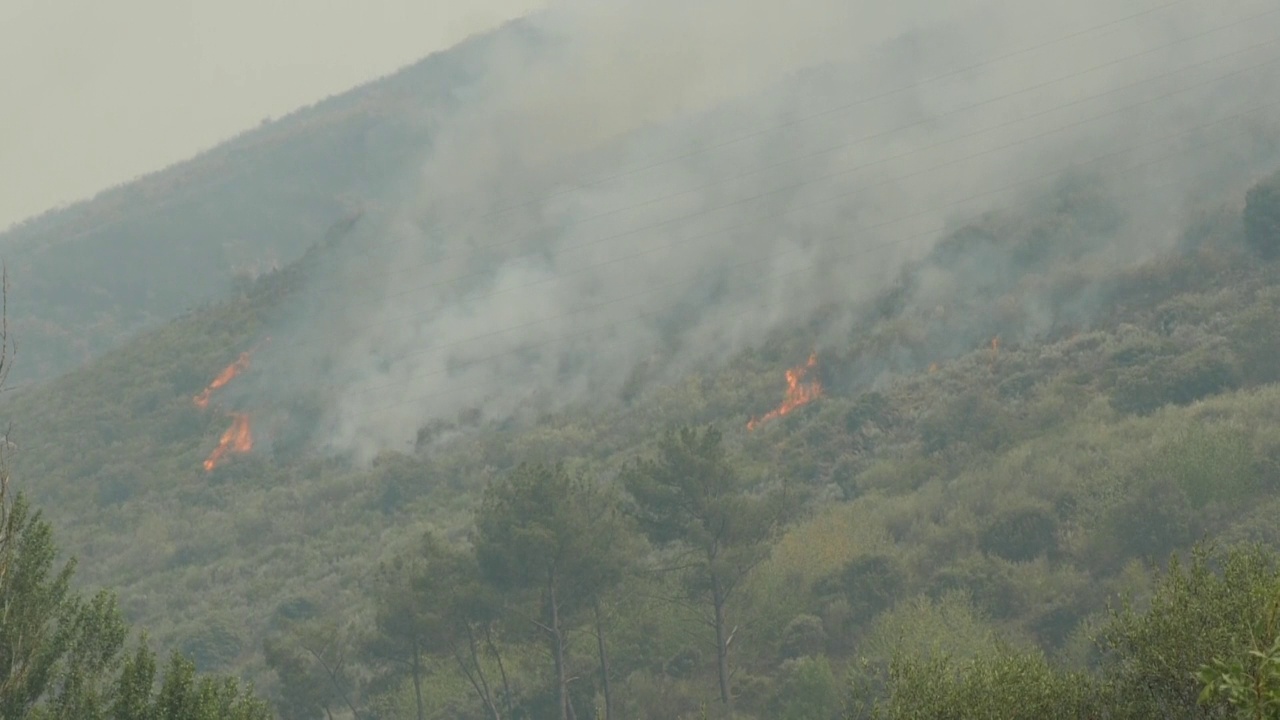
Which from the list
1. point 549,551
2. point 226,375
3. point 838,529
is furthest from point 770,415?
point 226,375

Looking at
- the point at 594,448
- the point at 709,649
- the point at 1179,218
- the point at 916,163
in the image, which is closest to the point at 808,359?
the point at 594,448

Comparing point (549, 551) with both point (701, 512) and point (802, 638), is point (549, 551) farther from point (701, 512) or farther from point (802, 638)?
point (802, 638)

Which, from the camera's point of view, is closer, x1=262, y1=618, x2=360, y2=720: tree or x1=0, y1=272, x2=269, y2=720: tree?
x1=0, y1=272, x2=269, y2=720: tree

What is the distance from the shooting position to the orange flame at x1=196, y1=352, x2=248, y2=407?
134m

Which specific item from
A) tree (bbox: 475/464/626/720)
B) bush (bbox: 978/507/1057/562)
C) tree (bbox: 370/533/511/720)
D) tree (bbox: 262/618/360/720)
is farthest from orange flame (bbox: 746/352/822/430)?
tree (bbox: 262/618/360/720)

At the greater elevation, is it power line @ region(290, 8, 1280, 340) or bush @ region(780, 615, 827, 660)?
power line @ region(290, 8, 1280, 340)

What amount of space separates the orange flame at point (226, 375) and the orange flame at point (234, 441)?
17.9 feet

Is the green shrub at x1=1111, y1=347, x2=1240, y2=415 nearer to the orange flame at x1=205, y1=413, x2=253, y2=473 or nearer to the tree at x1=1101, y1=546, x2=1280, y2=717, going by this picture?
the tree at x1=1101, y1=546, x2=1280, y2=717

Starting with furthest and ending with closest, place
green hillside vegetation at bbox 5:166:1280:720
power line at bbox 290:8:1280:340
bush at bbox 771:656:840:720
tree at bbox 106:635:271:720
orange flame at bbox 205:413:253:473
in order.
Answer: power line at bbox 290:8:1280:340
orange flame at bbox 205:413:253:473
green hillside vegetation at bbox 5:166:1280:720
bush at bbox 771:656:840:720
tree at bbox 106:635:271:720

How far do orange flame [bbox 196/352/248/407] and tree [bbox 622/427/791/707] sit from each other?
A: 89.6m

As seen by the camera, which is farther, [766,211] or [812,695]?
[766,211]

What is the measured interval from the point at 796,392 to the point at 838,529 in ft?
113

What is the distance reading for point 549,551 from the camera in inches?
2095

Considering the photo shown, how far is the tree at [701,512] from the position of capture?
54469 millimetres
